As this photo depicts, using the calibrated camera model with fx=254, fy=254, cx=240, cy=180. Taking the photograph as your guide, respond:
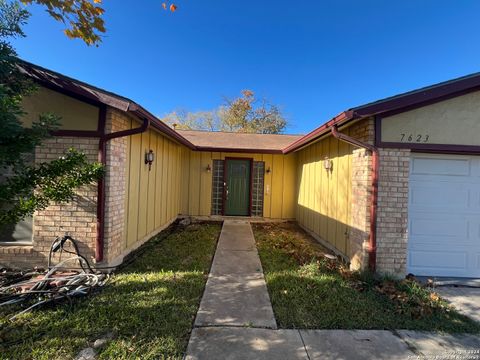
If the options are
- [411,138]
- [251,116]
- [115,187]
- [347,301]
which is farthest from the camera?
[251,116]

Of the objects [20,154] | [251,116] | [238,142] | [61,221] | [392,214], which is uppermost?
[251,116]

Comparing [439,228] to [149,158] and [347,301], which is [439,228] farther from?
[149,158]

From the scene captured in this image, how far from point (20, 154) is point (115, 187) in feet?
5.40

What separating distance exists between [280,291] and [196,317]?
4.17 feet

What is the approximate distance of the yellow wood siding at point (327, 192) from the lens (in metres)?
5.11

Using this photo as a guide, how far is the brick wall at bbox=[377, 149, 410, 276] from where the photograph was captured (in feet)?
13.5

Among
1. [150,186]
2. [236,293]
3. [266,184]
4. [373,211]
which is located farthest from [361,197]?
[266,184]

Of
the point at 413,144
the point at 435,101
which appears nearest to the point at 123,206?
the point at 413,144

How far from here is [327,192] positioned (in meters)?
6.22

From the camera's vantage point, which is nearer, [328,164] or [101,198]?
[101,198]

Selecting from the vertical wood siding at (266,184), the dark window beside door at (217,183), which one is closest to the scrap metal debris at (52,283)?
the vertical wood siding at (266,184)

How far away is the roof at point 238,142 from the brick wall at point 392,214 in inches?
201

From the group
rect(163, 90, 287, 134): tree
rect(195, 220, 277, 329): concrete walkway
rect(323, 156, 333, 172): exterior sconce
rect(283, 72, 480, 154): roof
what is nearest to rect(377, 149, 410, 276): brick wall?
rect(283, 72, 480, 154): roof

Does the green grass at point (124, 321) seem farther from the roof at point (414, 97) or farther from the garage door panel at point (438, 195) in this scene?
the garage door panel at point (438, 195)
